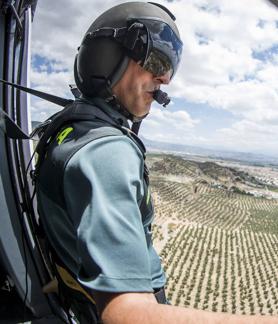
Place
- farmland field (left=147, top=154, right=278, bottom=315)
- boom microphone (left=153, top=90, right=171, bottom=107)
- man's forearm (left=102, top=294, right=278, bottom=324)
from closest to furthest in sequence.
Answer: man's forearm (left=102, top=294, right=278, bottom=324) → boom microphone (left=153, top=90, right=171, bottom=107) → farmland field (left=147, top=154, right=278, bottom=315)

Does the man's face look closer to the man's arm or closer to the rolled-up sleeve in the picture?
Answer: the rolled-up sleeve

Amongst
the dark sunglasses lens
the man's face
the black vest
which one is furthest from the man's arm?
the dark sunglasses lens

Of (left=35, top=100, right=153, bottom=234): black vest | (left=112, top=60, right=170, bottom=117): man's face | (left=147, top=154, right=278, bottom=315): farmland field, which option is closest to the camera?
(left=35, top=100, right=153, bottom=234): black vest

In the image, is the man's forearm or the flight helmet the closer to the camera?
the man's forearm

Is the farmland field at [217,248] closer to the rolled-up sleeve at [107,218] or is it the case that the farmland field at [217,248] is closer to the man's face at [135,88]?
the man's face at [135,88]

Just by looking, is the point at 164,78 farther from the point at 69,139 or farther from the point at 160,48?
the point at 69,139

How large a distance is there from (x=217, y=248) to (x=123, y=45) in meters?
39.8

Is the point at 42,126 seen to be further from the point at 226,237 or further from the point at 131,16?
the point at 226,237

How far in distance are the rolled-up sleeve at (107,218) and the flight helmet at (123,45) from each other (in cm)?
64

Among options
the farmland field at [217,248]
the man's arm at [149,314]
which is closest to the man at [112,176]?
the man's arm at [149,314]

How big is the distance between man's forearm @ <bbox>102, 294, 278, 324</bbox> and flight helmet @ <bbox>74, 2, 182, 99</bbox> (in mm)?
966

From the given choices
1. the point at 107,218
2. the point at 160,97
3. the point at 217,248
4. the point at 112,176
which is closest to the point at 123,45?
the point at 160,97

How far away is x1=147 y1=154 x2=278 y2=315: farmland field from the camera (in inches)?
966

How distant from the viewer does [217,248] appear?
39.3m
